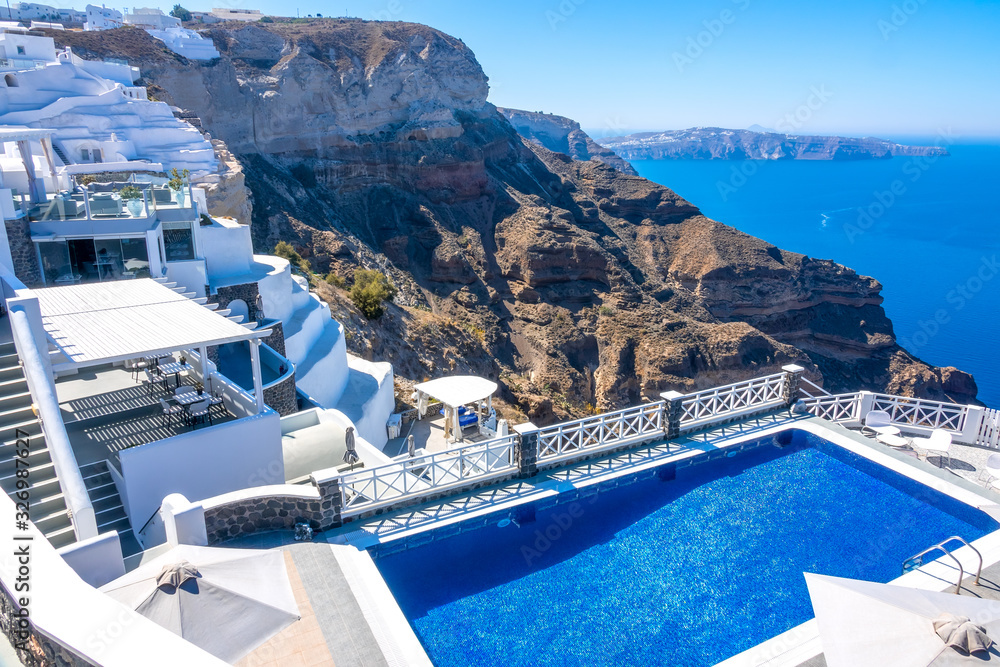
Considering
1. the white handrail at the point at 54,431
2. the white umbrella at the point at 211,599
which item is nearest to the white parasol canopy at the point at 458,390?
the white handrail at the point at 54,431

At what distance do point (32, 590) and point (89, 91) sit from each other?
31.3 m

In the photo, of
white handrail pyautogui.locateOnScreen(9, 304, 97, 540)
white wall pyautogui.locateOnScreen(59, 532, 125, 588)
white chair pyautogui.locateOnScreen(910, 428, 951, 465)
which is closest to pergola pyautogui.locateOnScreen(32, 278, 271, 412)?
white handrail pyautogui.locateOnScreen(9, 304, 97, 540)

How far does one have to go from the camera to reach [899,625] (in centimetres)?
598

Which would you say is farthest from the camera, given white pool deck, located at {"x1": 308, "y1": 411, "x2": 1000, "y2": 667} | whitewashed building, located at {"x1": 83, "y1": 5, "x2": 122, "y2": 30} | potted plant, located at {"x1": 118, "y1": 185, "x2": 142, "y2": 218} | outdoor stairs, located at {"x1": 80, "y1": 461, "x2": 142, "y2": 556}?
whitewashed building, located at {"x1": 83, "y1": 5, "x2": 122, "y2": 30}

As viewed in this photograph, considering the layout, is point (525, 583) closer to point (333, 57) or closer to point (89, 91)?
point (89, 91)

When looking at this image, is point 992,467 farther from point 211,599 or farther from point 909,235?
point 909,235

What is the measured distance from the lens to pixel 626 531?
9430 millimetres

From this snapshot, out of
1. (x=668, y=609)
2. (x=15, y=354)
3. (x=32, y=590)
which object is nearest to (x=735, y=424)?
(x=668, y=609)

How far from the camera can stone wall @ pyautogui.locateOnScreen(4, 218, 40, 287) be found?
12062mm

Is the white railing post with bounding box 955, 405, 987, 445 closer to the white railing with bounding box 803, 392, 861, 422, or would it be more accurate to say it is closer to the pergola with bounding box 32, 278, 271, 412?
the white railing with bounding box 803, 392, 861, 422

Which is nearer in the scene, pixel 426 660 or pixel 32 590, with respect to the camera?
pixel 32 590

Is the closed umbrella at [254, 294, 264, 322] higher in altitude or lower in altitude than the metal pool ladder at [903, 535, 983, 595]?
higher

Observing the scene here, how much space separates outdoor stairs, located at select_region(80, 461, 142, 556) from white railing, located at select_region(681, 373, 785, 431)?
354 inches

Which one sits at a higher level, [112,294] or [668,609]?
[112,294]
